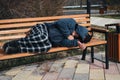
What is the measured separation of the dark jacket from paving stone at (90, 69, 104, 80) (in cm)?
59

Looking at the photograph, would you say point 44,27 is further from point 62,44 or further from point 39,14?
point 39,14

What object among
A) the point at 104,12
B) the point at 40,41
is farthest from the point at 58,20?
the point at 104,12

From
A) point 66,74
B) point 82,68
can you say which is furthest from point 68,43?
point 82,68

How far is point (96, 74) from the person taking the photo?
5.11 m

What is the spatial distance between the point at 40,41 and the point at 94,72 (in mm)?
1122

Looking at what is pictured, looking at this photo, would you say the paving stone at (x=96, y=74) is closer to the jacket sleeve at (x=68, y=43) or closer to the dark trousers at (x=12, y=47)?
the jacket sleeve at (x=68, y=43)

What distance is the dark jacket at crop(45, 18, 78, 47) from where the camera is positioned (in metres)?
5.13

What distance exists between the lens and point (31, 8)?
12039mm

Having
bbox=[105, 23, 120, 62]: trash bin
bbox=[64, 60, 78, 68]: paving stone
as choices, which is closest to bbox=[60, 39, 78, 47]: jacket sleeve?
bbox=[64, 60, 78, 68]: paving stone

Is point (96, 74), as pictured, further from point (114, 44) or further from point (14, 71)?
point (14, 71)

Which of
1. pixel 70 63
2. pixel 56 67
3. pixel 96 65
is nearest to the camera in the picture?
pixel 56 67

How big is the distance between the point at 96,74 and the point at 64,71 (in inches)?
23.2

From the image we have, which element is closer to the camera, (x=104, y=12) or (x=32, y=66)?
(x=32, y=66)

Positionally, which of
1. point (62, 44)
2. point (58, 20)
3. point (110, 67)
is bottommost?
point (110, 67)
